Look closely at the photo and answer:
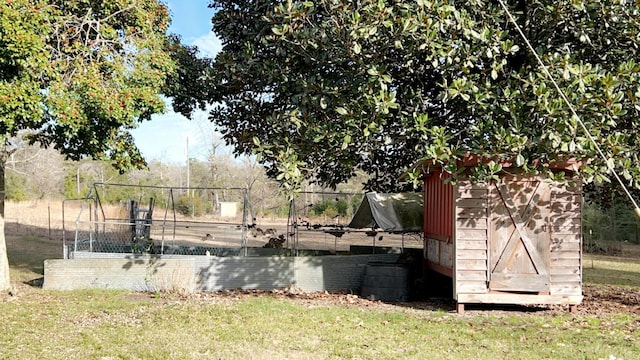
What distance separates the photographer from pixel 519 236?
336 inches

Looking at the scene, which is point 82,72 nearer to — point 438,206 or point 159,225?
point 159,225

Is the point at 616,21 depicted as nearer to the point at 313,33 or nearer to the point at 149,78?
the point at 313,33

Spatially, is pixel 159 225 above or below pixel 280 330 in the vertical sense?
above

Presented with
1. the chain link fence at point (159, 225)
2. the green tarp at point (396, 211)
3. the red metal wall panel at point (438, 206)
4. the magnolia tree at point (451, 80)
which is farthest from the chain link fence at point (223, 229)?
the magnolia tree at point (451, 80)

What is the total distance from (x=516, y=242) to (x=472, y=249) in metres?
0.71

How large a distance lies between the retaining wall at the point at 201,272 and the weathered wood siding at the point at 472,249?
2587 mm

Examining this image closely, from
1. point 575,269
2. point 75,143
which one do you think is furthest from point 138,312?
point 575,269

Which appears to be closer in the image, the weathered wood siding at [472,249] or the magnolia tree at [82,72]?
the magnolia tree at [82,72]

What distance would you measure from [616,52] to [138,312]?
8347mm

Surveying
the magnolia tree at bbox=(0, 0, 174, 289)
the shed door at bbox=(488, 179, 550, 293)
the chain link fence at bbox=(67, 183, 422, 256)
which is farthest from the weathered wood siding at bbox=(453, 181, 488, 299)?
the magnolia tree at bbox=(0, 0, 174, 289)

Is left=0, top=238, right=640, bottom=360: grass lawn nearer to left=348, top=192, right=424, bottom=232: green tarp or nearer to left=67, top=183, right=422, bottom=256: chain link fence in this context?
left=67, top=183, right=422, bottom=256: chain link fence

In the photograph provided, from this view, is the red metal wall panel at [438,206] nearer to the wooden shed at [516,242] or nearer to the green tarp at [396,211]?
the wooden shed at [516,242]

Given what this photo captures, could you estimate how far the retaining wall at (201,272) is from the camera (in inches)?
392

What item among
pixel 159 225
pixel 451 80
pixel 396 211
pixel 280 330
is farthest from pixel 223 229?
pixel 451 80
